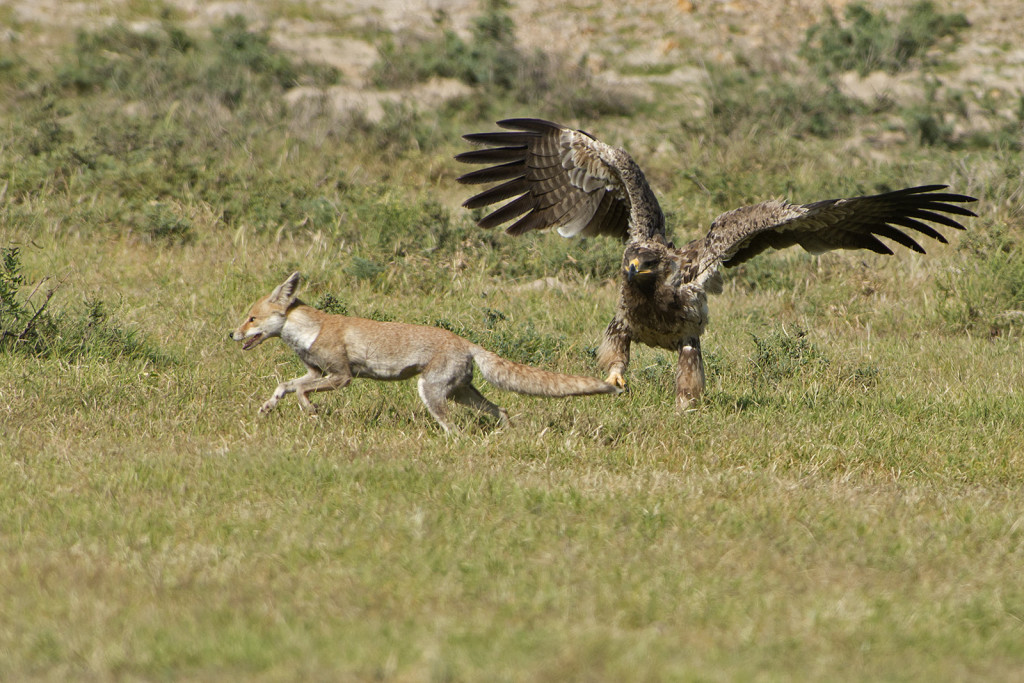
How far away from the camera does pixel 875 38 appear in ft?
70.8

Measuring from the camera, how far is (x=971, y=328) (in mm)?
10805

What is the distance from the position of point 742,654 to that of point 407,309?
655cm

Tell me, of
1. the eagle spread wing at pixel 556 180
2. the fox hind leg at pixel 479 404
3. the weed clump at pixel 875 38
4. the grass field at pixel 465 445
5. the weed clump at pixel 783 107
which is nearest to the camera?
the grass field at pixel 465 445

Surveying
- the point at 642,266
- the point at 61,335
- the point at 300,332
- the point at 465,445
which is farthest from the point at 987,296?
the point at 61,335

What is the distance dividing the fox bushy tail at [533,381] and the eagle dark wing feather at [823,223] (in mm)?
1855

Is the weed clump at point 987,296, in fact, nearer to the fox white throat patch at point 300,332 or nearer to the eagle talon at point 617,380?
the eagle talon at point 617,380

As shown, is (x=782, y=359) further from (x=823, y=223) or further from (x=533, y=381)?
(x=533, y=381)

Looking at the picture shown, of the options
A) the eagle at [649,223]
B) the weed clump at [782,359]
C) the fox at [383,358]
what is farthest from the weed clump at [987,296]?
the fox at [383,358]

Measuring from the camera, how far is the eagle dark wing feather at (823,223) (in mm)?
8242

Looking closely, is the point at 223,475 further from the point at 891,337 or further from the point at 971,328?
the point at 971,328

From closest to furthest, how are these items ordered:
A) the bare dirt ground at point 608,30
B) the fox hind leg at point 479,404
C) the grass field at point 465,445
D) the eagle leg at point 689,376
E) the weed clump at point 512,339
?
the grass field at point 465,445
the fox hind leg at point 479,404
the eagle leg at point 689,376
the weed clump at point 512,339
the bare dirt ground at point 608,30

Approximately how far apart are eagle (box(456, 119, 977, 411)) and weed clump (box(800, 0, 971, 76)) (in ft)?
41.0

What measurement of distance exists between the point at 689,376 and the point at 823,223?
1524mm

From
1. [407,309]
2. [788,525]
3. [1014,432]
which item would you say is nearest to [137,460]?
[788,525]
